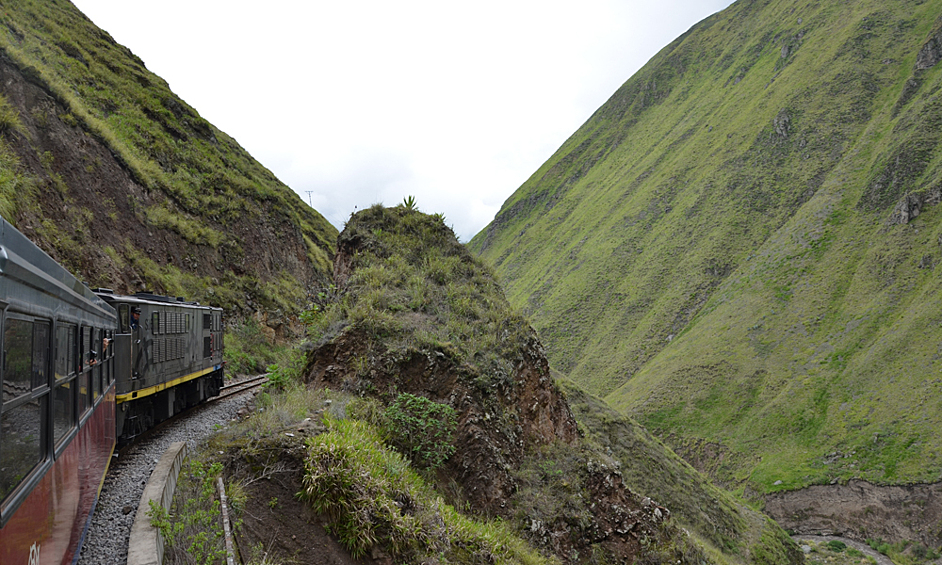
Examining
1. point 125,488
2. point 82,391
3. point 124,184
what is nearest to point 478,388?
point 125,488

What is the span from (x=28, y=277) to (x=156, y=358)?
9453 mm

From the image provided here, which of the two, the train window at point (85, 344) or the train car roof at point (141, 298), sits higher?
the train car roof at point (141, 298)

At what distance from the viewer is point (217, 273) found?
2666 centimetres

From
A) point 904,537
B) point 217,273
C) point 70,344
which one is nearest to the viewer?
point 70,344

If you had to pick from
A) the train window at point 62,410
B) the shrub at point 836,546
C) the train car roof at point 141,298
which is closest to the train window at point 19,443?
the train window at point 62,410

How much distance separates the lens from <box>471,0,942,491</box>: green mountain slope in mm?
57406

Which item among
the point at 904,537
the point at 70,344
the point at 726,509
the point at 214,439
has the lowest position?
the point at 904,537

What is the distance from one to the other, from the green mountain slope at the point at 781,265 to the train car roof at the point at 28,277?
5310 cm

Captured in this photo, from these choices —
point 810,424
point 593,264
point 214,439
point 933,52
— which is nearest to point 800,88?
point 933,52

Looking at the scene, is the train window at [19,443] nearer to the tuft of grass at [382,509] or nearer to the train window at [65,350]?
the train window at [65,350]

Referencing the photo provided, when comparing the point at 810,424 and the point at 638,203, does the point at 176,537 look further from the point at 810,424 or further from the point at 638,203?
the point at 638,203

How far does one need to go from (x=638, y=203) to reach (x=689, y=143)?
21277 mm

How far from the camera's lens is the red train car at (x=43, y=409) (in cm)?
315

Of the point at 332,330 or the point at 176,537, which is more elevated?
the point at 332,330
